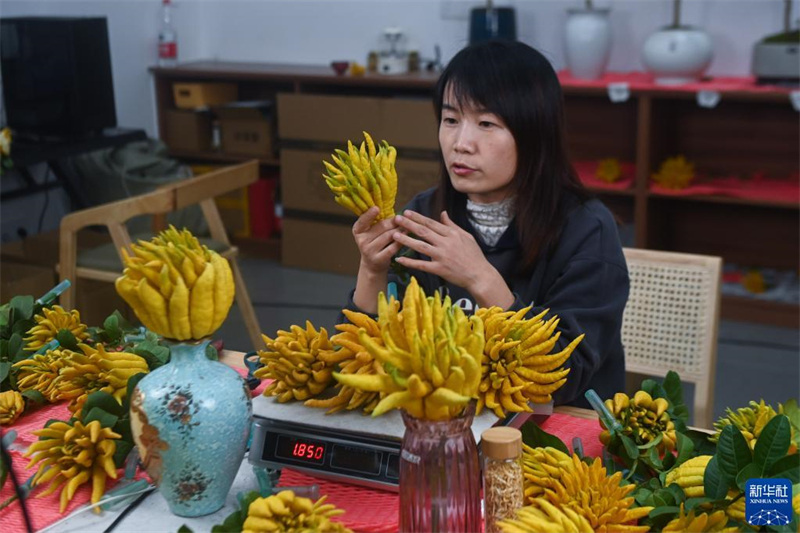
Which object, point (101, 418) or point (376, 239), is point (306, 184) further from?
point (101, 418)

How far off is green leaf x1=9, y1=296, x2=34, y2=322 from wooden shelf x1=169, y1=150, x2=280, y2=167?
11.2ft

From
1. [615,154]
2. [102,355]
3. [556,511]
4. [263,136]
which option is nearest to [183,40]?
[263,136]

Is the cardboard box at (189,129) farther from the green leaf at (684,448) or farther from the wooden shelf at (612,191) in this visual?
the green leaf at (684,448)

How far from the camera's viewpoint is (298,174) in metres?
4.70

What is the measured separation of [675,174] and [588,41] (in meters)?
0.69

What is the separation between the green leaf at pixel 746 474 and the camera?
3.23 ft

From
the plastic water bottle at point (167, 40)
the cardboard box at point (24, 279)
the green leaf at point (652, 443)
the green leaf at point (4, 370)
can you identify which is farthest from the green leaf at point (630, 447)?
the plastic water bottle at point (167, 40)

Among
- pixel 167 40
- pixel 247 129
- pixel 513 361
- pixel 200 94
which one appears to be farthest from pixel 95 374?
pixel 167 40

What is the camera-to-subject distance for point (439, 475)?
91cm

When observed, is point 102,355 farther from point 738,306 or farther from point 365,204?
point 738,306

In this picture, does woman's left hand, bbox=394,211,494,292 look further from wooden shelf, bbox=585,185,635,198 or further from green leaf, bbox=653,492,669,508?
wooden shelf, bbox=585,185,635,198

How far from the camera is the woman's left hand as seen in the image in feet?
4.40

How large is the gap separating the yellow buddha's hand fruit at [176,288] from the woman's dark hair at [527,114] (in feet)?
2.43

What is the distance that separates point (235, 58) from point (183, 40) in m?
0.31
